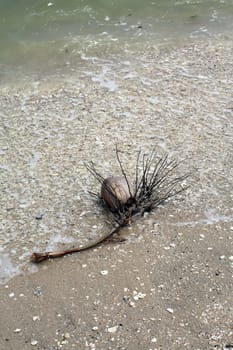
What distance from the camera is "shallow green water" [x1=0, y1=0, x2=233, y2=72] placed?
27.3ft

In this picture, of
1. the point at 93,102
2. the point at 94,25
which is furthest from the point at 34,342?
the point at 94,25

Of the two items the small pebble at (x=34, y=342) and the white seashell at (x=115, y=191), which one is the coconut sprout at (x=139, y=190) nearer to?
the white seashell at (x=115, y=191)

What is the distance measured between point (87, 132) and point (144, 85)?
1263 mm

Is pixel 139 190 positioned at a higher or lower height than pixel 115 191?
lower

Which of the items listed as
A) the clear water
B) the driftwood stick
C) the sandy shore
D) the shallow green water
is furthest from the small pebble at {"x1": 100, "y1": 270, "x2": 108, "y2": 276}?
the shallow green water

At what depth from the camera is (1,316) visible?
393cm

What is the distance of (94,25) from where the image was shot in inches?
360

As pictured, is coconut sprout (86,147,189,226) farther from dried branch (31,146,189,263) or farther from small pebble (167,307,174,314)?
small pebble (167,307,174,314)

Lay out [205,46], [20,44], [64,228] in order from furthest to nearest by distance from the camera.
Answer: [20,44] < [205,46] < [64,228]

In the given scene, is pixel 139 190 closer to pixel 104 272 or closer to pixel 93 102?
pixel 104 272

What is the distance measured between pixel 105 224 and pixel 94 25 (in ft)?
17.1

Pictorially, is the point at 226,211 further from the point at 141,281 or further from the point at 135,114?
the point at 135,114

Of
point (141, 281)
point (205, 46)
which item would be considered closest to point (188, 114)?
point (205, 46)

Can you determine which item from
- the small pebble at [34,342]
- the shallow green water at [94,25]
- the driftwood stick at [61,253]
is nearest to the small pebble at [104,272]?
the driftwood stick at [61,253]
